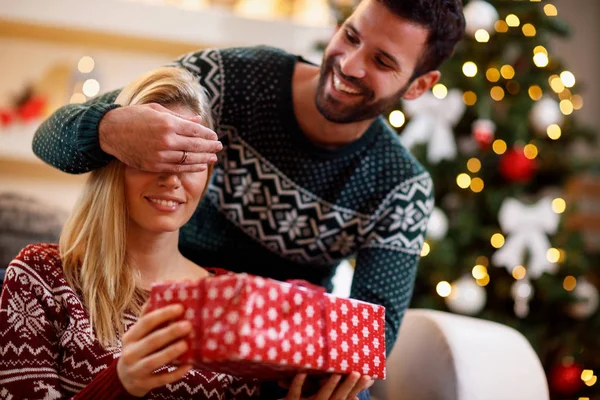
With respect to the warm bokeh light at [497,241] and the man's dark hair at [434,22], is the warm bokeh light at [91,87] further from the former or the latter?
the man's dark hair at [434,22]

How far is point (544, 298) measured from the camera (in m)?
3.26

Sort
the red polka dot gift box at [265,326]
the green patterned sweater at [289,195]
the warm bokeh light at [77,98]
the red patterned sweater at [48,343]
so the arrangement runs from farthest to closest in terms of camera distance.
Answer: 1. the warm bokeh light at [77,98]
2. the green patterned sweater at [289,195]
3. the red patterned sweater at [48,343]
4. the red polka dot gift box at [265,326]

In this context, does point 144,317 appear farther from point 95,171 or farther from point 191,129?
point 95,171

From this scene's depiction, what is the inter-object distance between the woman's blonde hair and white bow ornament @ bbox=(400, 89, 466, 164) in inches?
74.1

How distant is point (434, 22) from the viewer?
1.68 metres

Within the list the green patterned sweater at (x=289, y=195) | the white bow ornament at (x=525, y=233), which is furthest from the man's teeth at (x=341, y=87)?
the white bow ornament at (x=525, y=233)

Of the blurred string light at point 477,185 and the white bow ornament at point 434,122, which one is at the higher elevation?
the white bow ornament at point 434,122

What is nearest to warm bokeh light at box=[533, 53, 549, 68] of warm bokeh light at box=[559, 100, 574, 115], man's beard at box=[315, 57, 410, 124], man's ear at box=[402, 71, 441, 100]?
warm bokeh light at box=[559, 100, 574, 115]

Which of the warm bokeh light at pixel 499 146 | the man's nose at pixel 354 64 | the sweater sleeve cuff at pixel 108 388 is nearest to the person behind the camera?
the sweater sleeve cuff at pixel 108 388

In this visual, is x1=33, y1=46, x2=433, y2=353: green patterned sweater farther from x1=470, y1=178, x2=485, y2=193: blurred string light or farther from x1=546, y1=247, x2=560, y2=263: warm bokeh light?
x1=546, y1=247, x2=560, y2=263: warm bokeh light

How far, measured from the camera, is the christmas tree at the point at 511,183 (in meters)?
3.13

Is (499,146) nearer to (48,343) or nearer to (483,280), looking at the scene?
(483,280)

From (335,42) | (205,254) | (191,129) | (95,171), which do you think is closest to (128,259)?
(95,171)

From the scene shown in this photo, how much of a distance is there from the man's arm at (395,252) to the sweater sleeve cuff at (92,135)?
0.70 m
